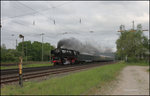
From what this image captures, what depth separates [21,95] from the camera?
21.8ft

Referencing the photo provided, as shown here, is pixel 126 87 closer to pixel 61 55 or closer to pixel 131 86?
pixel 131 86

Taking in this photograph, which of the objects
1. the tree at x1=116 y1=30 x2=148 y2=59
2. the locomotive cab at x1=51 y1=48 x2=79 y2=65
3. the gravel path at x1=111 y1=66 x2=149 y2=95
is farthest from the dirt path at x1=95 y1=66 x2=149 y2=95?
the tree at x1=116 y1=30 x2=148 y2=59

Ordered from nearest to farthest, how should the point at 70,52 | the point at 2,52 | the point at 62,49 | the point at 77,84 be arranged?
the point at 77,84 < the point at 62,49 < the point at 70,52 < the point at 2,52

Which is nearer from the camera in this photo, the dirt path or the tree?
the dirt path

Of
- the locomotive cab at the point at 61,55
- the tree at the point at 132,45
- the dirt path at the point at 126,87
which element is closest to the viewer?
the dirt path at the point at 126,87

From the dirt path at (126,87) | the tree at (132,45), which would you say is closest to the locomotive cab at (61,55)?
the dirt path at (126,87)

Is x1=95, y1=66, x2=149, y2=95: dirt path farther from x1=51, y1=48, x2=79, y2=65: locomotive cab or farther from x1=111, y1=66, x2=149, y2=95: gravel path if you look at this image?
x1=51, y1=48, x2=79, y2=65: locomotive cab

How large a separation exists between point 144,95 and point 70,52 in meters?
21.4

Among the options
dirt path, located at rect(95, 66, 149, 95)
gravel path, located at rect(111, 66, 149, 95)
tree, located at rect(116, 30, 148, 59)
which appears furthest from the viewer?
tree, located at rect(116, 30, 148, 59)

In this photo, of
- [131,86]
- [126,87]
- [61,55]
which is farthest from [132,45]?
[126,87]

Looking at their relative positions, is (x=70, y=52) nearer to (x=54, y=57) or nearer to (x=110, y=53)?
(x=54, y=57)

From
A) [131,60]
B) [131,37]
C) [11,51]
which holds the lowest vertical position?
[131,60]

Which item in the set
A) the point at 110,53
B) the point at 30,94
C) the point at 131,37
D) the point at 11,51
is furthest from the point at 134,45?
the point at 30,94

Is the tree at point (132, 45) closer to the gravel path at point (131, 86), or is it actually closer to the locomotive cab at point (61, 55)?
the locomotive cab at point (61, 55)
